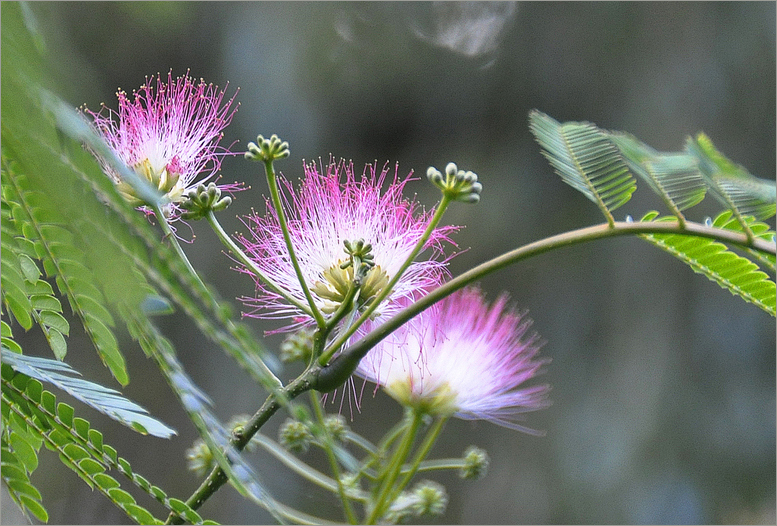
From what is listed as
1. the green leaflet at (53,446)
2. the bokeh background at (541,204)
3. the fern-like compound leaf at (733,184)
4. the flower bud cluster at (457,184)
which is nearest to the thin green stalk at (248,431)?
the green leaflet at (53,446)

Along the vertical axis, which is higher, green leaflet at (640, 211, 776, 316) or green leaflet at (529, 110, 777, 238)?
green leaflet at (529, 110, 777, 238)

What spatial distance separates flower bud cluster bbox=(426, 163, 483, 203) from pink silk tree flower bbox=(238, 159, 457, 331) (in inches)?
4.8

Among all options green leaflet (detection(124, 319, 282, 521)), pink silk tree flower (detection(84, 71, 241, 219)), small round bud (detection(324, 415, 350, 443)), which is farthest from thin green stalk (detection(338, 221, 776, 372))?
small round bud (detection(324, 415, 350, 443))

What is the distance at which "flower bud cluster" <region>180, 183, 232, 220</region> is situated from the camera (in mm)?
494

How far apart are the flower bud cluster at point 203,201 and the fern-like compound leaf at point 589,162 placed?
22 cm

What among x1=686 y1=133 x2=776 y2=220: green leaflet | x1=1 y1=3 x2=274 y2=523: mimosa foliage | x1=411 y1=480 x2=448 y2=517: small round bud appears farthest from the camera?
x1=411 y1=480 x2=448 y2=517: small round bud

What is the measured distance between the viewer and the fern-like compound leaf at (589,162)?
18.2 inches

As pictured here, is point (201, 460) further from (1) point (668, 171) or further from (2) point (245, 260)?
(1) point (668, 171)

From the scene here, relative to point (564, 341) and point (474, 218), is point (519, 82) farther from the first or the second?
point (564, 341)

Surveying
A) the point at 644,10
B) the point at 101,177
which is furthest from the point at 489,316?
the point at 644,10

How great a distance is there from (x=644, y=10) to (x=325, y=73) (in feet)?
4.11

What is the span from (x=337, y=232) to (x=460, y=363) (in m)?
0.21

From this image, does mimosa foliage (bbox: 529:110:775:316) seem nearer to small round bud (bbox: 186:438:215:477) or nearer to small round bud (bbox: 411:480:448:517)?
small round bud (bbox: 411:480:448:517)

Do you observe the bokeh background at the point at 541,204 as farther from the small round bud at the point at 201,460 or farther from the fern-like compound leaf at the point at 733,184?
the fern-like compound leaf at the point at 733,184
